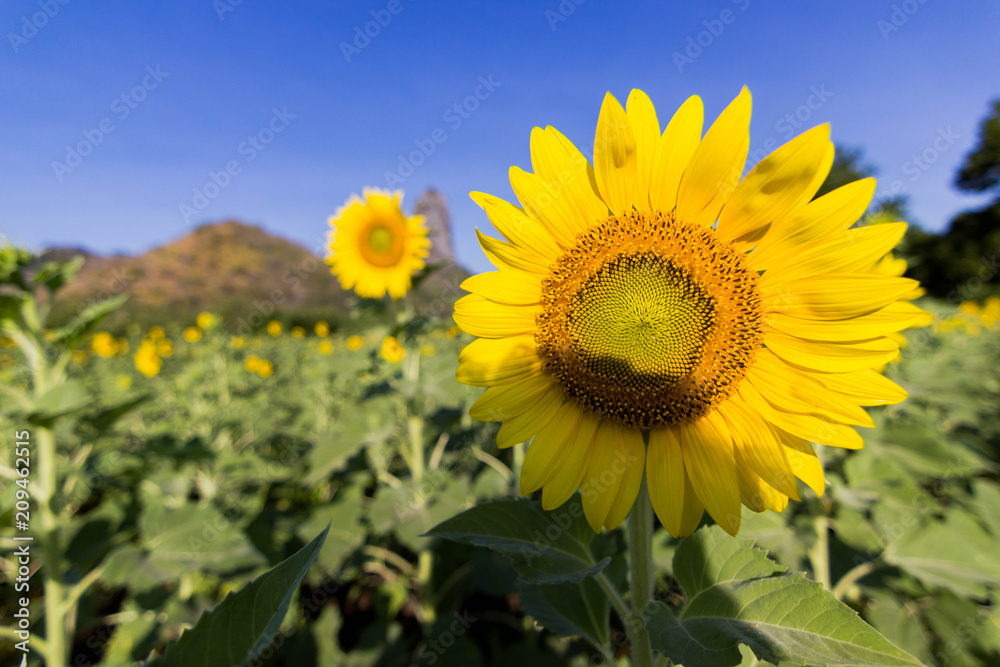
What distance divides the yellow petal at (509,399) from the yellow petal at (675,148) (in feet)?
1.67

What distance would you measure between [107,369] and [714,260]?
1407 cm

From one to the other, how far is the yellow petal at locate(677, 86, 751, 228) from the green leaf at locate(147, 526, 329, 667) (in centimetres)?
103

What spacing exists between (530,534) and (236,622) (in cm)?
62

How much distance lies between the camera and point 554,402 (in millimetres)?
1130

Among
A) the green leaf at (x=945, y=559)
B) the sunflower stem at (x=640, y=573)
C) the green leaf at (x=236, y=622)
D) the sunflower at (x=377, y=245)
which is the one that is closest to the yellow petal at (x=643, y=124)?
the sunflower stem at (x=640, y=573)

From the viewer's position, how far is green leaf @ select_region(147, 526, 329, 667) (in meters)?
0.84

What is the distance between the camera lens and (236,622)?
86cm

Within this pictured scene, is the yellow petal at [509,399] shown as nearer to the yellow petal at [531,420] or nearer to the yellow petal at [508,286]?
the yellow petal at [531,420]

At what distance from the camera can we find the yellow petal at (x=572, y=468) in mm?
1038

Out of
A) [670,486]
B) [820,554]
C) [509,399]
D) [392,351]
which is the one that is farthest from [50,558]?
[820,554]

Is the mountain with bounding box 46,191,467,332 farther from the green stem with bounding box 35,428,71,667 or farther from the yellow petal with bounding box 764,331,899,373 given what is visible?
the yellow petal with bounding box 764,331,899,373

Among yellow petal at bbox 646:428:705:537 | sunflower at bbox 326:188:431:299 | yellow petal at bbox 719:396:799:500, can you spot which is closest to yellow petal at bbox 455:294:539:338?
yellow petal at bbox 646:428:705:537

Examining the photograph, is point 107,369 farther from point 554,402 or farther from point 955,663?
point 955,663

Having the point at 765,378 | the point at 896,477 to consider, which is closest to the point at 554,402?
the point at 765,378
